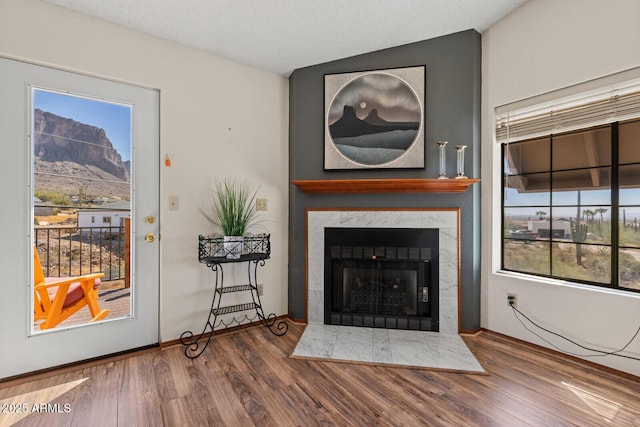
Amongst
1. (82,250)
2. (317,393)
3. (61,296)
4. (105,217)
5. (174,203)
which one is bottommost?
(317,393)

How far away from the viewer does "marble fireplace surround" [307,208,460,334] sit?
2514 mm

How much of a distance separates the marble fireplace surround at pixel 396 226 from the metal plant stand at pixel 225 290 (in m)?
0.43

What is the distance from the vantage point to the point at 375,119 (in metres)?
2.64

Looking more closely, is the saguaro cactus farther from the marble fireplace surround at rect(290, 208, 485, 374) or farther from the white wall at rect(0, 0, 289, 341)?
the white wall at rect(0, 0, 289, 341)

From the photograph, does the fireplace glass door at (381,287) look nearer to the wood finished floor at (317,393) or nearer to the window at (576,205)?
the wood finished floor at (317,393)

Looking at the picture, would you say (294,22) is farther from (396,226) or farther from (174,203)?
(396,226)

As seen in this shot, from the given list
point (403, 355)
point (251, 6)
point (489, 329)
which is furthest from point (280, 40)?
point (489, 329)

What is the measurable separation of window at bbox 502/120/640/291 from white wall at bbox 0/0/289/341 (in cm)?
212

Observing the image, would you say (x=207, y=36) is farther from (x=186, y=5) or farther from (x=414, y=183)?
(x=414, y=183)

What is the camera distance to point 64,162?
77.1 inches

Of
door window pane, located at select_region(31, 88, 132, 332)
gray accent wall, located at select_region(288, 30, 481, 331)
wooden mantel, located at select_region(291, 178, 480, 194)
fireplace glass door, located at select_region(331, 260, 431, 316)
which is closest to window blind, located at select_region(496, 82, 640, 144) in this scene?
gray accent wall, located at select_region(288, 30, 481, 331)

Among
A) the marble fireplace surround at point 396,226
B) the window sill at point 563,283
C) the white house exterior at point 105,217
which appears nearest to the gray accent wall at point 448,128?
the marble fireplace surround at point 396,226

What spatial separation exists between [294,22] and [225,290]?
7.35 ft

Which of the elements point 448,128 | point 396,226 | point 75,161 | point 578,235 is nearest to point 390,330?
point 396,226
